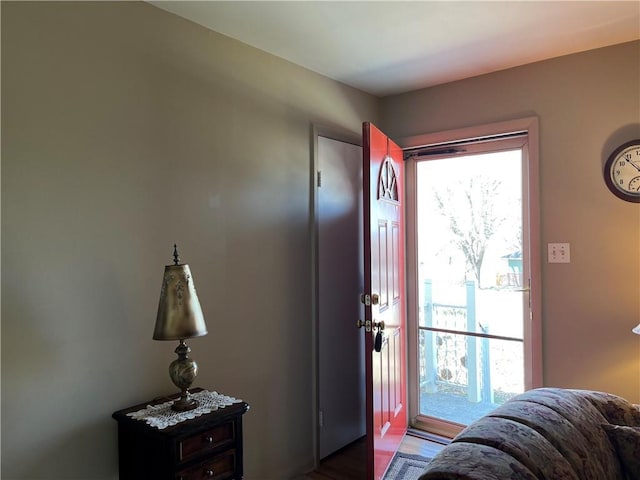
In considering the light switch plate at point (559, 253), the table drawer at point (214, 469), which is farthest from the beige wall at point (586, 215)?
A: the table drawer at point (214, 469)

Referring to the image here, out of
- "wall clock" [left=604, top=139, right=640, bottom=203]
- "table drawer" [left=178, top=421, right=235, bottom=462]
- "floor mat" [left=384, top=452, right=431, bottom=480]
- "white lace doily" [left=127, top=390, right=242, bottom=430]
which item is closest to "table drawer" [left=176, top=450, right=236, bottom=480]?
"table drawer" [left=178, top=421, right=235, bottom=462]

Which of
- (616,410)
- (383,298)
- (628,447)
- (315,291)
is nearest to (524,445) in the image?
(628,447)

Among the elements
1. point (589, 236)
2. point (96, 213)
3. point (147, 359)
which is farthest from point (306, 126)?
point (589, 236)

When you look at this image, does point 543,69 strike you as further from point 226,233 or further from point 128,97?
point 128,97

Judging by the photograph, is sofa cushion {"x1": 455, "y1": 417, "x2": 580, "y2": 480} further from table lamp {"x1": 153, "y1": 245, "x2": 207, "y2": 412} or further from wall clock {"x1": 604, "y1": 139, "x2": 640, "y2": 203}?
wall clock {"x1": 604, "y1": 139, "x2": 640, "y2": 203}

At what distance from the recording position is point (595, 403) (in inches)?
60.6

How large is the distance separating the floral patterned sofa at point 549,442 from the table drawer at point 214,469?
0.96 meters

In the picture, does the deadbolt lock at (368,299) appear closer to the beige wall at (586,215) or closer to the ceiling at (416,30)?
the beige wall at (586,215)

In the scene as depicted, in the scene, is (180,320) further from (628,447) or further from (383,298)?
(628,447)

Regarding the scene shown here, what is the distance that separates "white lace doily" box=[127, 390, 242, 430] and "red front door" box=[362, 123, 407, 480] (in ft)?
2.94

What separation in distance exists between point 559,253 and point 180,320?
6.96 feet

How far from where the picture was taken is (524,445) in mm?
1149

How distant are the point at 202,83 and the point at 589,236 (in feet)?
7.25

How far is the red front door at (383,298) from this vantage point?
2.41 meters
